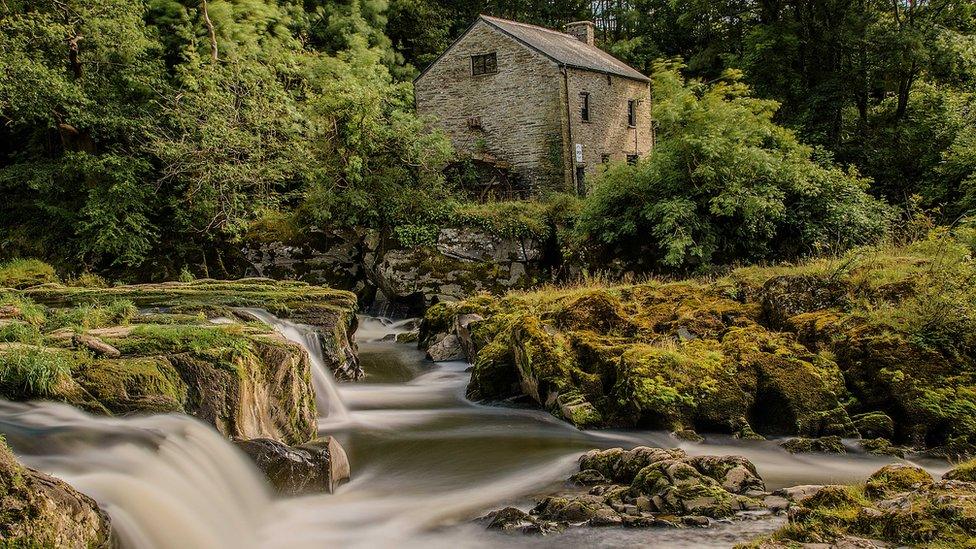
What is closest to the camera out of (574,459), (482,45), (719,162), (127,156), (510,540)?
(510,540)

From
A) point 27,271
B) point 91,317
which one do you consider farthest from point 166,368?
point 27,271

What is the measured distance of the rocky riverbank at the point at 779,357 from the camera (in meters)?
10.8

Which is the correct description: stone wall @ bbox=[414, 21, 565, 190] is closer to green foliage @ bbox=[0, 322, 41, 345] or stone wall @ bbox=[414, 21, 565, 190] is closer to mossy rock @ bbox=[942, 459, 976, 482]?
green foliage @ bbox=[0, 322, 41, 345]

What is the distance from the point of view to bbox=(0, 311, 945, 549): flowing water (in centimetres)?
644

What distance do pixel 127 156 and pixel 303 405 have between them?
730 inches

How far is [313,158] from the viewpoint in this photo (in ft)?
83.7

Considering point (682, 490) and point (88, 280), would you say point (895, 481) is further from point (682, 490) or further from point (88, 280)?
point (88, 280)

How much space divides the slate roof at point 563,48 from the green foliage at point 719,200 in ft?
31.5

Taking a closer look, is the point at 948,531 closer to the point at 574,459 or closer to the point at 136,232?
the point at 574,459

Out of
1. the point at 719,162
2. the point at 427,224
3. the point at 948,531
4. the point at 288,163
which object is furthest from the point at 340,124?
the point at 948,531

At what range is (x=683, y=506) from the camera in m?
7.51

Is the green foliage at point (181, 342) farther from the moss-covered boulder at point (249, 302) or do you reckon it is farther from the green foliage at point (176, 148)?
the green foliage at point (176, 148)

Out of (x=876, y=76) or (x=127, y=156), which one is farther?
(x=876, y=76)

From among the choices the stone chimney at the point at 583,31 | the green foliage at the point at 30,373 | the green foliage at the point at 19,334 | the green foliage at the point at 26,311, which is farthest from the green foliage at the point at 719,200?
the stone chimney at the point at 583,31
